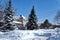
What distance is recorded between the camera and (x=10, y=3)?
121 feet

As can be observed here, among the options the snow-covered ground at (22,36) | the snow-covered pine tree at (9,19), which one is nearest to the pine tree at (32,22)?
the snow-covered pine tree at (9,19)

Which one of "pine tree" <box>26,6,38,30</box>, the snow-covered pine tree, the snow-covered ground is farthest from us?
"pine tree" <box>26,6,38,30</box>

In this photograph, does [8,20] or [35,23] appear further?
[35,23]

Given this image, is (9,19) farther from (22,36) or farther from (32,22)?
(22,36)

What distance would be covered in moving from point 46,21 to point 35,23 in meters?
23.1

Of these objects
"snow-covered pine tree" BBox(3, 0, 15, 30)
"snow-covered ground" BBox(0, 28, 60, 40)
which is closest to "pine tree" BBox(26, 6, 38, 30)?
"snow-covered pine tree" BBox(3, 0, 15, 30)

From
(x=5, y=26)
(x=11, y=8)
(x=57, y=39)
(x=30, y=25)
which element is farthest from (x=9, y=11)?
(x=57, y=39)

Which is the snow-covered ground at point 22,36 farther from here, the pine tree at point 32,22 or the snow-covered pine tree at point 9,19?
the pine tree at point 32,22

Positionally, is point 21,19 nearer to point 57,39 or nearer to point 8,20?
point 8,20

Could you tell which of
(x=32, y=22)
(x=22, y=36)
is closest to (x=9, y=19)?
(x=32, y=22)

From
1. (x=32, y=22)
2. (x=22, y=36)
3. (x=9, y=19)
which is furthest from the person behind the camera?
(x=32, y=22)

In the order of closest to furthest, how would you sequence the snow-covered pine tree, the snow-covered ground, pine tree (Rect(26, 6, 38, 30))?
the snow-covered ground → the snow-covered pine tree → pine tree (Rect(26, 6, 38, 30))

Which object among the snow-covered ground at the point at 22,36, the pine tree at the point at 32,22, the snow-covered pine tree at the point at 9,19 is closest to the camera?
the snow-covered ground at the point at 22,36

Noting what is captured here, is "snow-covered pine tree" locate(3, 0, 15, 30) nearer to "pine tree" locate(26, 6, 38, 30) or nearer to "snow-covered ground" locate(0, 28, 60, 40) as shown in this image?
"pine tree" locate(26, 6, 38, 30)
